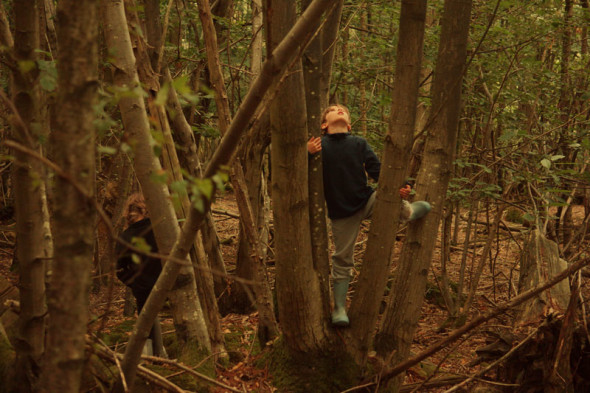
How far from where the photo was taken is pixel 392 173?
3.33 meters

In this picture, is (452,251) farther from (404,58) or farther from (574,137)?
(404,58)

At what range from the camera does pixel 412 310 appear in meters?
3.72

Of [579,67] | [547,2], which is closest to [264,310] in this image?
[547,2]

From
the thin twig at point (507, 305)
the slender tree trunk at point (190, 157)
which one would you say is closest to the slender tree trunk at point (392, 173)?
the thin twig at point (507, 305)

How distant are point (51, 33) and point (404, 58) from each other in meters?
4.53

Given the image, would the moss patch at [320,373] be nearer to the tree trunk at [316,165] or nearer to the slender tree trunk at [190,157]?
the tree trunk at [316,165]

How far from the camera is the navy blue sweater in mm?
3883

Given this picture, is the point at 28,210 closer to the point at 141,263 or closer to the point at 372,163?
the point at 141,263

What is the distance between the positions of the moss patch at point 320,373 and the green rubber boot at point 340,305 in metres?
0.24

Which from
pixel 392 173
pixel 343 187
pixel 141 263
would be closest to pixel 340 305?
pixel 343 187

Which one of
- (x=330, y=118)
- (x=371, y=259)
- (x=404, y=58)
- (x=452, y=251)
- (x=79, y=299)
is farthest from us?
(x=452, y=251)

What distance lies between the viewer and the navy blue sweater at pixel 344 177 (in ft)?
12.7

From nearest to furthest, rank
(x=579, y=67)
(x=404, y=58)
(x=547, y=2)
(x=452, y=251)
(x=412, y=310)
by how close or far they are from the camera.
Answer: (x=404, y=58), (x=412, y=310), (x=547, y=2), (x=579, y=67), (x=452, y=251)

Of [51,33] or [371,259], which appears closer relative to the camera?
[371,259]
